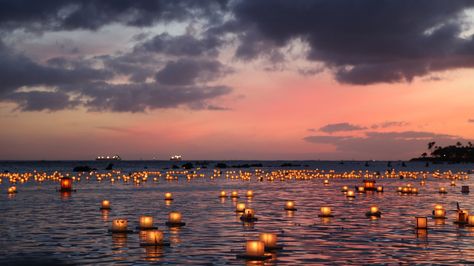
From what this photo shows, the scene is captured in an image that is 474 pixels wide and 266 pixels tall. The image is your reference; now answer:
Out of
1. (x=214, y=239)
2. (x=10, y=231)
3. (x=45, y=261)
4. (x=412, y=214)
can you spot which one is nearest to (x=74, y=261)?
(x=45, y=261)

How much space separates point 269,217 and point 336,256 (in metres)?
17.8

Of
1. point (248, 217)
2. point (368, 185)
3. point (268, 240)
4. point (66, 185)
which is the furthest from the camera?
point (368, 185)

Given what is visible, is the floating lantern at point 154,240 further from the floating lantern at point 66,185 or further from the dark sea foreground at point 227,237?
the floating lantern at point 66,185

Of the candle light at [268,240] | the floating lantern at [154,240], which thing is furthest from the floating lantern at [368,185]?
the candle light at [268,240]

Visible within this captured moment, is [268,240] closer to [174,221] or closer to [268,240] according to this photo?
[268,240]

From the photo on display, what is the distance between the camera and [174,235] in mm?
34688

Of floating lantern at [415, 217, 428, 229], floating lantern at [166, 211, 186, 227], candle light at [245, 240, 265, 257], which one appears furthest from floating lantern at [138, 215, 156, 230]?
floating lantern at [415, 217, 428, 229]

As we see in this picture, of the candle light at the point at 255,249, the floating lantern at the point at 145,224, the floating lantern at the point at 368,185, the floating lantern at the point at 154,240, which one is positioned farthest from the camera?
the floating lantern at the point at 368,185

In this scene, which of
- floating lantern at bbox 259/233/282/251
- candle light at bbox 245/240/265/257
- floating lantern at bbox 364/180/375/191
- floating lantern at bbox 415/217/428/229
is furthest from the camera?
floating lantern at bbox 364/180/375/191

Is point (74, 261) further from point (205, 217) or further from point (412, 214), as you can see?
point (412, 214)

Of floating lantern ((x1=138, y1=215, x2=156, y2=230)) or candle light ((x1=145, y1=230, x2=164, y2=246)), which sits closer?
candle light ((x1=145, y1=230, x2=164, y2=246))

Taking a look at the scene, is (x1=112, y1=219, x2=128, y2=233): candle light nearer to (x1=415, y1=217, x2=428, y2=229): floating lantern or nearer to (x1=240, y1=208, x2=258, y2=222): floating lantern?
(x1=240, y1=208, x2=258, y2=222): floating lantern

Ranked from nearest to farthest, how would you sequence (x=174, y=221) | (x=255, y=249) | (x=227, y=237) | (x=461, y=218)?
(x=255, y=249)
(x=227, y=237)
(x=174, y=221)
(x=461, y=218)

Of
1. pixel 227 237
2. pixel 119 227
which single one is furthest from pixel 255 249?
pixel 119 227
